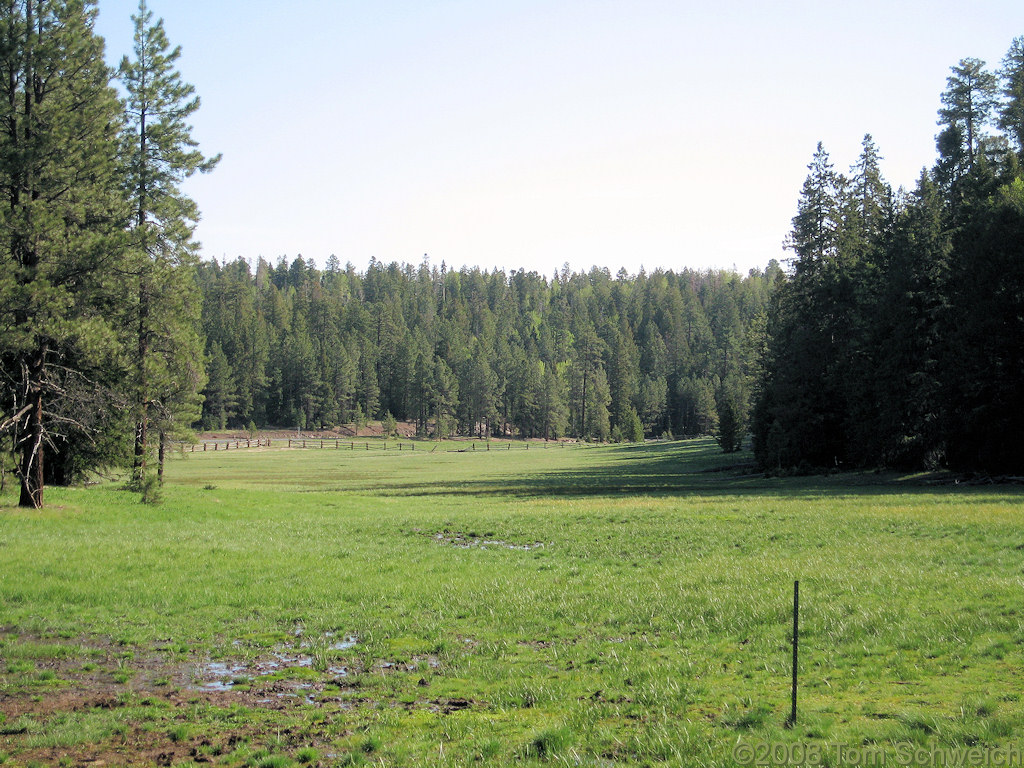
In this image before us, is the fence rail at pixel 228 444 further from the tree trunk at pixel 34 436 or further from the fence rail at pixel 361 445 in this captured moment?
the tree trunk at pixel 34 436

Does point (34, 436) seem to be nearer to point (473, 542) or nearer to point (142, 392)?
point (142, 392)

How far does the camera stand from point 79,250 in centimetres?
2258

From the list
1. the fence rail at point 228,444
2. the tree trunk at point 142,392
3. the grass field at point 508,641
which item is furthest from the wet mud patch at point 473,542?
the fence rail at point 228,444

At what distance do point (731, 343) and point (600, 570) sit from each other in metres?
166

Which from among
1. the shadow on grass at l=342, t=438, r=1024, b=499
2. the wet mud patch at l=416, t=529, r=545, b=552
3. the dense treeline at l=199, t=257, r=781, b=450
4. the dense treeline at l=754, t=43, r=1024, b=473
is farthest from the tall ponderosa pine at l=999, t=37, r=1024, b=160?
the dense treeline at l=199, t=257, r=781, b=450

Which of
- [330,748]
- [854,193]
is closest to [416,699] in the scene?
[330,748]

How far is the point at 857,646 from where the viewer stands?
31.5ft

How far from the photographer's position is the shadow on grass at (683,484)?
117 ft

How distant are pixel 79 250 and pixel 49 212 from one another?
4.73 ft

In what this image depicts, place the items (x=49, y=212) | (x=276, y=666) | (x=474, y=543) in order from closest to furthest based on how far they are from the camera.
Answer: (x=276, y=666) < (x=49, y=212) < (x=474, y=543)

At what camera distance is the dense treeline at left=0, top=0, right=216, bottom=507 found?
21484mm

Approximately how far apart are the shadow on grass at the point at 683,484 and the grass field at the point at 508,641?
1160cm

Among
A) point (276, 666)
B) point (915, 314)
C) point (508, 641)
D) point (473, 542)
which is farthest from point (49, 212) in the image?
point (915, 314)

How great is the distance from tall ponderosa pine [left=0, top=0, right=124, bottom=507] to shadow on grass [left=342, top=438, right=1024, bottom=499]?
73.0 ft
